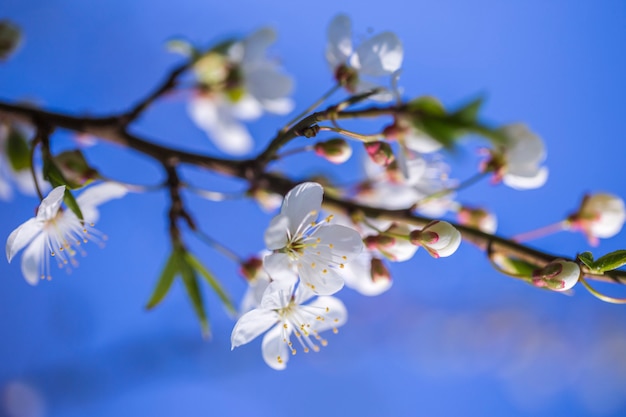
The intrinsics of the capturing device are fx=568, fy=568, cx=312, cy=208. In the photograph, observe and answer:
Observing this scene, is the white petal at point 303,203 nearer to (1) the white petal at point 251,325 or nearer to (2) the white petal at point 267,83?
(1) the white petal at point 251,325

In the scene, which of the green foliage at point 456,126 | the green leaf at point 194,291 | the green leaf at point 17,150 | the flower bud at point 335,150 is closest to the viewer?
the green foliage at point 456,126

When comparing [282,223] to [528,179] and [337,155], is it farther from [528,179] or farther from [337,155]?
[528,179]

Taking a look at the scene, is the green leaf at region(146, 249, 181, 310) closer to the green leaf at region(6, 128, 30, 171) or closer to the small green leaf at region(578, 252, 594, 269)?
the green leaf at region(6, 128, 30, 171)

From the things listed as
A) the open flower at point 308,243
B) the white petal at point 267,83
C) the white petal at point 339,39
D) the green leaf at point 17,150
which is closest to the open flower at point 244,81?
the white petal at point 267,83

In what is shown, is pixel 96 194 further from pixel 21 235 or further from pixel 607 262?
pixel 607 262

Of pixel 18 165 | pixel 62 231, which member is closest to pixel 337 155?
pixel 62 231

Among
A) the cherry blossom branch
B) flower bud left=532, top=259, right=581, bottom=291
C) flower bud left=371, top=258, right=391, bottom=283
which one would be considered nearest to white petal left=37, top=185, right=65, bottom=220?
the cherry blossom branch
